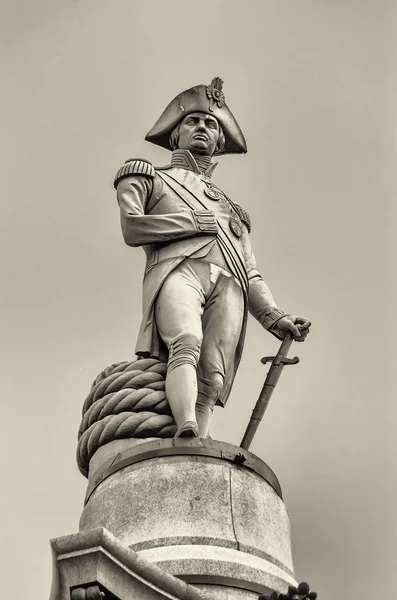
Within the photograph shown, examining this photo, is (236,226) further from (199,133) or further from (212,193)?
(199,133)

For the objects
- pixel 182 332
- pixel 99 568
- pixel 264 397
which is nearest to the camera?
pixel 99 568

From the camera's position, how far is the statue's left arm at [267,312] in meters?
14.5

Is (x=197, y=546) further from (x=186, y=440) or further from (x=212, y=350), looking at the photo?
(x=212, y=350)

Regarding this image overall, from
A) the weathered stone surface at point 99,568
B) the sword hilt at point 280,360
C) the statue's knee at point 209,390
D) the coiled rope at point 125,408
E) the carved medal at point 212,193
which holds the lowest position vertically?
the weathered stone surface at point 99,568

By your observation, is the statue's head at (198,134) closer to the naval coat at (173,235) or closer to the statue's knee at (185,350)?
the naval coat at (173,235)

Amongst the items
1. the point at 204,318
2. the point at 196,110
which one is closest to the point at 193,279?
the point at 204,318

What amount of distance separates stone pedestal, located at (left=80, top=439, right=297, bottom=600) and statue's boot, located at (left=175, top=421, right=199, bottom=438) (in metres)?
0.11

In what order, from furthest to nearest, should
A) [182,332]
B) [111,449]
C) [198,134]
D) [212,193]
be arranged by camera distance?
[198,134], [212,193], [182,332], [111,449]

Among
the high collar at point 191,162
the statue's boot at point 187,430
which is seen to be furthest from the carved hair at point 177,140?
the statue's boot at point 187,430

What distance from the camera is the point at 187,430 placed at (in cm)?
1221

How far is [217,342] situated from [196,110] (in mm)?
2972

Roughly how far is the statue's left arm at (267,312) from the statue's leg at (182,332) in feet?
3.37

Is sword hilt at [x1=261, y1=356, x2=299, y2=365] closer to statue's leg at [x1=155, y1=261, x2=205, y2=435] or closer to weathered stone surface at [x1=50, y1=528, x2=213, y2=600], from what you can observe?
statue's leg at [x1=155, y1=261, x2=205, y2=435]

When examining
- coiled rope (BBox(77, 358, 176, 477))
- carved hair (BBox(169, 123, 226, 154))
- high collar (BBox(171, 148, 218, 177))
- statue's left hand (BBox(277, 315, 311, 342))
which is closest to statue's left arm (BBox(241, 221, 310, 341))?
statue's left hand (BBox(277, 315, 311, 342))
